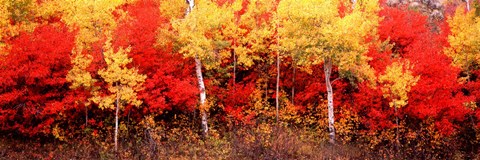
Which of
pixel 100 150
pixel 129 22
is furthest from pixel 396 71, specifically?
pixel 100 150

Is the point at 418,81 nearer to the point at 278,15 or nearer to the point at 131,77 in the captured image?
the point at 278,15

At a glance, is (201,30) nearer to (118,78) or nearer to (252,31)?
(252,31)

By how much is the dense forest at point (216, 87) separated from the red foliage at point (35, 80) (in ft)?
0.26

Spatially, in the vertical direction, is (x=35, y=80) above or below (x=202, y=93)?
above

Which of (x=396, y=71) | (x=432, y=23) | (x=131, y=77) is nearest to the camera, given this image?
(x=131, y=77)

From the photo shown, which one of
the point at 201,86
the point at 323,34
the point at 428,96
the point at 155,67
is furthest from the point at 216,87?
the point at 428,96

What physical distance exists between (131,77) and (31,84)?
559 centimetres

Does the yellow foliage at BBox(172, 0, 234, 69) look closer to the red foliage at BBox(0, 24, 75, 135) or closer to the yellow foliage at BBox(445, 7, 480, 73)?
the red foliage at BBox(0, 24, 75, 135)

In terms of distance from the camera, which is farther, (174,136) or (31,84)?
(174,136)

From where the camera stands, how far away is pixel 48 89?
23219 mm

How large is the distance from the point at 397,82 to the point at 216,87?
11547mm

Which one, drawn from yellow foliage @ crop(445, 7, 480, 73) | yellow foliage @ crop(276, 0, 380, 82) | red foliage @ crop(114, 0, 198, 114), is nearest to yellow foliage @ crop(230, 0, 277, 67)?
yellow foliage @ crop(276, 0, 380, 82)

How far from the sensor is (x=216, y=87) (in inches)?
1088

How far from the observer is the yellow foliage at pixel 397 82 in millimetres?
23031
